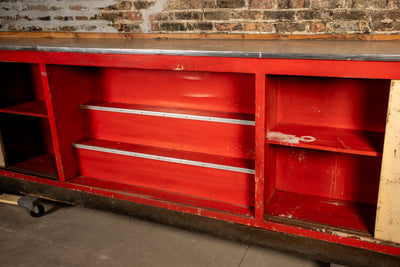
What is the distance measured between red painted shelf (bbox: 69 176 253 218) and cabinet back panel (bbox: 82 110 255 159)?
1.17 ft

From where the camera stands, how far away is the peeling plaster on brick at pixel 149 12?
123 inches

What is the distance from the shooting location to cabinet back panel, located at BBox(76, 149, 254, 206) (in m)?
2.57

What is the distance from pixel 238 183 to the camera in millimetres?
2555

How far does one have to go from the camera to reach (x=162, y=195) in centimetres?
277

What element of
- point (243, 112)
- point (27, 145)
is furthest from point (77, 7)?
point (243, 112)

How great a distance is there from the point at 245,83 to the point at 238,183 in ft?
2.28

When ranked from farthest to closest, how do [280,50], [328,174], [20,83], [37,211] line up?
1. [20,83]
2. [37,211]
3. [328,174]
4. [280,50]

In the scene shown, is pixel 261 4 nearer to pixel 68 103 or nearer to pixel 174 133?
pixel 174 133

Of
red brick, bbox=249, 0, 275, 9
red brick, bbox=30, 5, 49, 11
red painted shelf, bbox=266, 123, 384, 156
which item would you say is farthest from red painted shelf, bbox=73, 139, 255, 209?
red brick, bbox=30, 5, 49, 11

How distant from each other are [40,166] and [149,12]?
66.2 inches

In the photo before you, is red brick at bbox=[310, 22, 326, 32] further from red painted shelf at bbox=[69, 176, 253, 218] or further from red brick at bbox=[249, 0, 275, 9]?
red painted shelf at bbox=[69, 176, 253, 218]

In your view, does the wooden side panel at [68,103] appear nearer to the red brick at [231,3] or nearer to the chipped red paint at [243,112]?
the chipped red paint at [243,112]

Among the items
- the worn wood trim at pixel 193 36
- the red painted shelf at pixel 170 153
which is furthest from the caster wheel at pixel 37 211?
the worn wood trim at pixel 193 36

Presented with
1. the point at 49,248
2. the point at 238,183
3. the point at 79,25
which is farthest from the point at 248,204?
the point at 79,25
